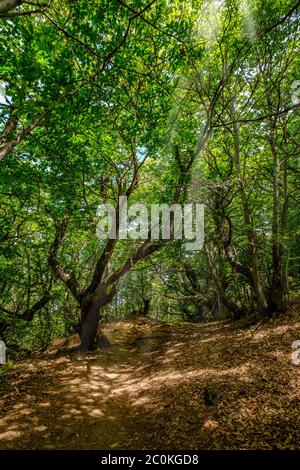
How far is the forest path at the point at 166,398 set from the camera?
402 cm

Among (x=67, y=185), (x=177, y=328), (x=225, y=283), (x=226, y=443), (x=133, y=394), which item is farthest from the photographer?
(x=177, y=328)

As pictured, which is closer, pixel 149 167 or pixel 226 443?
pixel 226 443

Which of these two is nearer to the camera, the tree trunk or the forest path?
the forest path

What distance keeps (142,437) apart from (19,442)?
2.11 meters

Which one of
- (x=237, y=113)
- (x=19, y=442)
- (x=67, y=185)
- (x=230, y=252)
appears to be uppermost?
(x=237, y=113)

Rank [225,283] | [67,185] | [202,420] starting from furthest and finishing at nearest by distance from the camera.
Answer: [225,283]
[67,185]
[202,420]

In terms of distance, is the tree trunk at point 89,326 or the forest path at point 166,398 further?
the tree trunk at point 89,326

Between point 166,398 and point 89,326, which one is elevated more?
point 89,326

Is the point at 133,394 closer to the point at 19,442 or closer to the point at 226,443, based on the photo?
the point at 19,442

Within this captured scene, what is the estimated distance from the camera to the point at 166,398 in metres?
5.55

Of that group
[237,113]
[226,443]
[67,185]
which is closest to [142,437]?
[226,443]

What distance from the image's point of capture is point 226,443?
12.1ft

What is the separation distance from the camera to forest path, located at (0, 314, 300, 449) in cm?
402

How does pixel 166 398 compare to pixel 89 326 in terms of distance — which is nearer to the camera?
pixel 166 398
